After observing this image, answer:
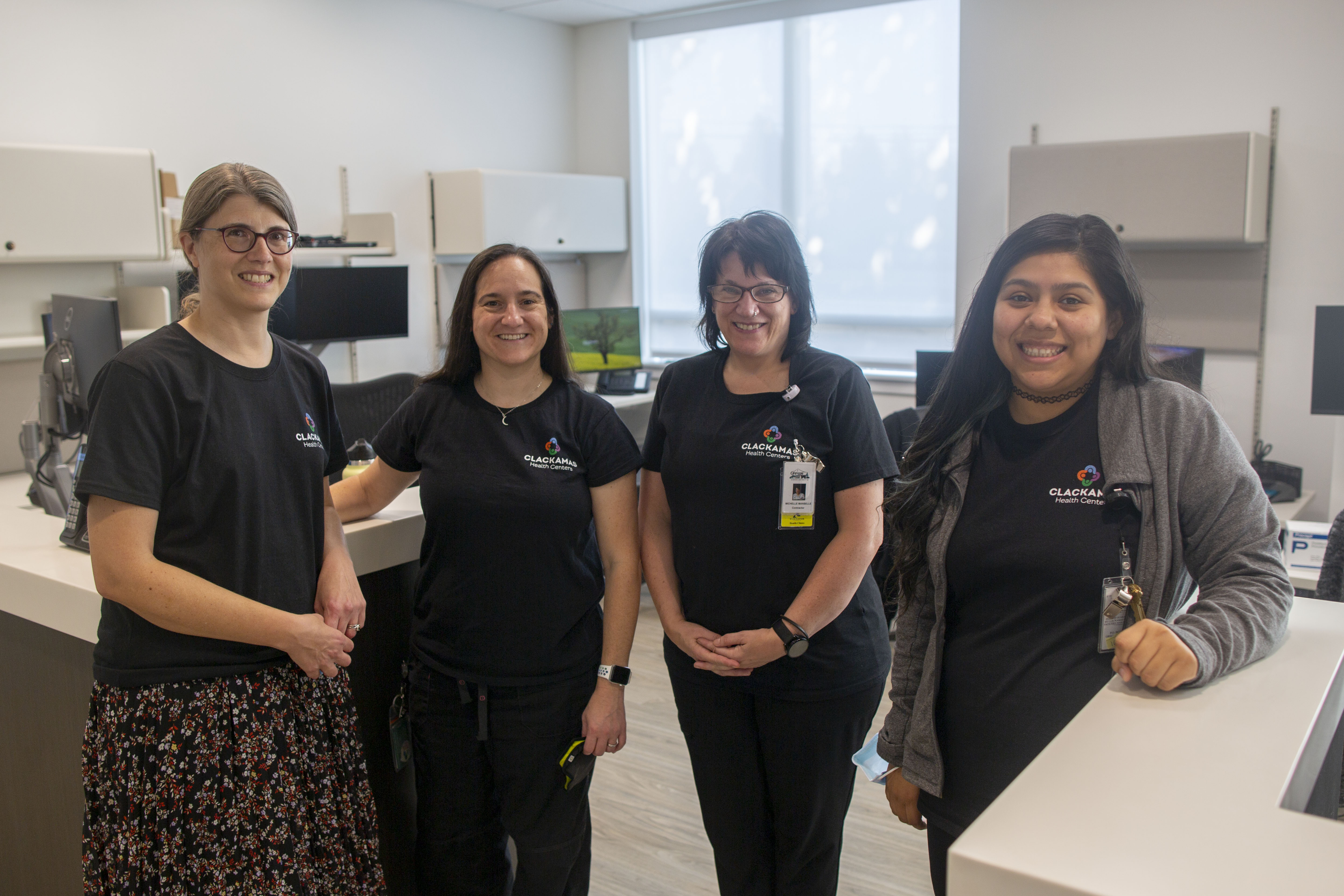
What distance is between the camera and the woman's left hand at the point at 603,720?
168cm

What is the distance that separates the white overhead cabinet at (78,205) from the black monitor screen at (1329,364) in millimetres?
4019

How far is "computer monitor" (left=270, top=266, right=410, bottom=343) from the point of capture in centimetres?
431

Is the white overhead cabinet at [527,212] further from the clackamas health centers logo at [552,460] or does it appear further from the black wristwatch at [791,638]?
the black wristwatch at [791,638]

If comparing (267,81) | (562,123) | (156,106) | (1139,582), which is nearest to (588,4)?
(562,123)

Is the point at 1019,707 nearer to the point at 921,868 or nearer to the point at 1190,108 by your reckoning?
the point at 921,868

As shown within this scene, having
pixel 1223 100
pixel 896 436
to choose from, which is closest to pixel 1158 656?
pixel 896 436

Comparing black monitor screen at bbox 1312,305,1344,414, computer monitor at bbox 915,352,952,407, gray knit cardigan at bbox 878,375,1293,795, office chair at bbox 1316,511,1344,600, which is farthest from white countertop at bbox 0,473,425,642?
black monitor screen at bbox 1312,305,1344,414

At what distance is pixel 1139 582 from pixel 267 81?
14.8 ft

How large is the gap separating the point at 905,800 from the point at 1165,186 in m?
3.20

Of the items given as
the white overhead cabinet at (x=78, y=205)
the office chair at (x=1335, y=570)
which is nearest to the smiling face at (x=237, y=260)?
the office chair at (x=1335, y=570)

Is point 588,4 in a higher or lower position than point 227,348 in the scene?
higher

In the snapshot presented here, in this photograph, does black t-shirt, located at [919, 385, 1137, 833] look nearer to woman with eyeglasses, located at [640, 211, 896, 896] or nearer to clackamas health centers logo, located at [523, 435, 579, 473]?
woman with eyeglasses, located at [640, 211, 896, 896]

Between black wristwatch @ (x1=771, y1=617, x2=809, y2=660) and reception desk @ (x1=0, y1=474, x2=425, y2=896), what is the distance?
2.51ft

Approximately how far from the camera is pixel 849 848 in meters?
2.61
